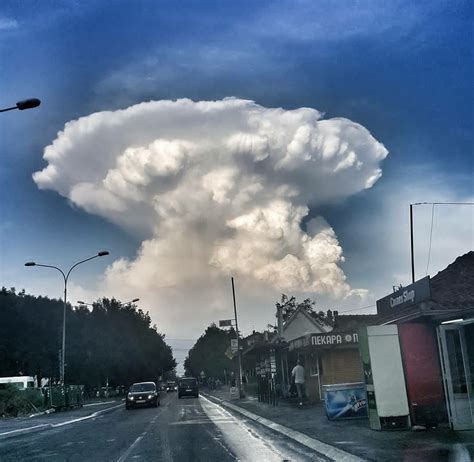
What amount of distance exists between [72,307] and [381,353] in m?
72.5

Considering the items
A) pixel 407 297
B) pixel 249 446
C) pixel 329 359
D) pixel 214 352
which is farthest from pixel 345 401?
pixel 214 352

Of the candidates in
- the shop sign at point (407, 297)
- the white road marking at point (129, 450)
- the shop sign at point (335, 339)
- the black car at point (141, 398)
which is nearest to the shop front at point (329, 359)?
the shop sign at point (335, 339)

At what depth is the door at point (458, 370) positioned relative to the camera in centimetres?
1392

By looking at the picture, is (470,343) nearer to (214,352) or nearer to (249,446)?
(249,446)

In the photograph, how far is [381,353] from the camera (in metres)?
14.7

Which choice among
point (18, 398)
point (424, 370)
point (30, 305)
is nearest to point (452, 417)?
point (424, 370)

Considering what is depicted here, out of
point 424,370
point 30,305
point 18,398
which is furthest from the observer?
point 30,305

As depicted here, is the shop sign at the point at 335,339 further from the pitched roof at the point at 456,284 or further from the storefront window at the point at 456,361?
the storefront window at the point at 456,361

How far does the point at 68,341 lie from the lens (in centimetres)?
7288

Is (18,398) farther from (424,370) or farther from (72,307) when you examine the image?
(72,307)

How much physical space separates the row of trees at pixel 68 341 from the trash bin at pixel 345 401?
190 ft

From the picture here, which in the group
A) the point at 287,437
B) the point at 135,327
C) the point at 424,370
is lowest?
the point at 287,437

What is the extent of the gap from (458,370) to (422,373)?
83cm

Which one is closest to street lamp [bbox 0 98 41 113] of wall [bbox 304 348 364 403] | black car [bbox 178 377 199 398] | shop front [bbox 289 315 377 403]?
shop front [bbox 289 315 377 403]
